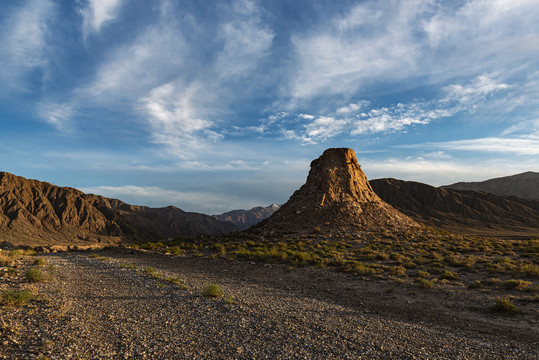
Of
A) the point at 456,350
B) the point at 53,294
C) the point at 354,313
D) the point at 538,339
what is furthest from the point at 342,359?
the point at 53,294

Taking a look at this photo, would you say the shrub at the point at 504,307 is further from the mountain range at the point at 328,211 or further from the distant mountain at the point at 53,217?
the distant mountain at the point at 53,217

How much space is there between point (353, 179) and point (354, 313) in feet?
119

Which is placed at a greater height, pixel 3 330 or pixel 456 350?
pixel 3 330

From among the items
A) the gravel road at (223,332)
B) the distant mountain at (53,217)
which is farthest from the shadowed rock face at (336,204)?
the distant mountain at (53,217)

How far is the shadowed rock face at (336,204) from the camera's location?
124ft

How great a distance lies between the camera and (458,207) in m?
114

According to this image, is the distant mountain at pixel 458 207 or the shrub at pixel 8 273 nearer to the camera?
the shrub at pixel 8 273

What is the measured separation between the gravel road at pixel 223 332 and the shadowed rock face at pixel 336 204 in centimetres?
2642

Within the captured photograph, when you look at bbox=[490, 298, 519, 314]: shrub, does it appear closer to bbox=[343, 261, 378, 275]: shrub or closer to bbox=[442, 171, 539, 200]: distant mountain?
bbox=[343, 261, 378, 275]: shrub

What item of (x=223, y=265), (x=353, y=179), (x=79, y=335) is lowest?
(x=223, y=265)

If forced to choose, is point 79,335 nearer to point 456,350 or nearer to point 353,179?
point 456,350

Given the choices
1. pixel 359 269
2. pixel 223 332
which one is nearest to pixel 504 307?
pixel 359 269

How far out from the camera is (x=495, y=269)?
1798 centimetres

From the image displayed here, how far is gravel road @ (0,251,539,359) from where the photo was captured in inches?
266
